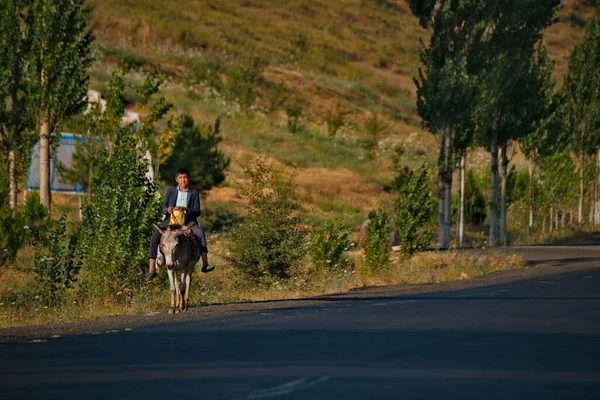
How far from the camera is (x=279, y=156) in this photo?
77562 mm

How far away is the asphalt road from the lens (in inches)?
427

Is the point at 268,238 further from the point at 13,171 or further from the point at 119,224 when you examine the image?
the point at 13,171

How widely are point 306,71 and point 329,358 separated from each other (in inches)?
4145

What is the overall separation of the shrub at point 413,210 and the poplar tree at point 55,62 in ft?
32.9

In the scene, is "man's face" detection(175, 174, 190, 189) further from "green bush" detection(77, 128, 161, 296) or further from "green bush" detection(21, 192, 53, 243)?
"green bush" detection(21, 192, 53, 243)

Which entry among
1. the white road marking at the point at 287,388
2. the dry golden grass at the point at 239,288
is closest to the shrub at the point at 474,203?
the dry golden grass at the point at 239,288

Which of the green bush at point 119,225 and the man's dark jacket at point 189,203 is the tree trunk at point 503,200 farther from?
the man's dark jacket at point 189,203

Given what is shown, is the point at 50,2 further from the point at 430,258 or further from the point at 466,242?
the point at 466,242

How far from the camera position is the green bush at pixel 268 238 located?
2894 centimetres

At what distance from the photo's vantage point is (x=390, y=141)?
316ft

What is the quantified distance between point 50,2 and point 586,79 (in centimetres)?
3273

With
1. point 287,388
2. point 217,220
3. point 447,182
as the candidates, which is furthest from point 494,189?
point 287,388

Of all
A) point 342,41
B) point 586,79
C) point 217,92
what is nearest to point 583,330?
point 586,79

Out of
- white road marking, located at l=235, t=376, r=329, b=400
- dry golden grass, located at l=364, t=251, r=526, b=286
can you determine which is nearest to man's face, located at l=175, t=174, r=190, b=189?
white road marking, located at l=235, t=376, r=329, b=400
